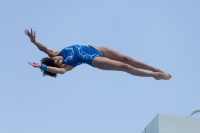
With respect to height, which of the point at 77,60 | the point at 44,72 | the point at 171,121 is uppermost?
the point at 77,60

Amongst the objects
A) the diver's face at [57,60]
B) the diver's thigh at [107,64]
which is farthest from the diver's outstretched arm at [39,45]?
the diver's thigh at [107,64]

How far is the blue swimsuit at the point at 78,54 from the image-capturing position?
6094 millimetres

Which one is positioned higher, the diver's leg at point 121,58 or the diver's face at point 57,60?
the diver's leg at point 121,58

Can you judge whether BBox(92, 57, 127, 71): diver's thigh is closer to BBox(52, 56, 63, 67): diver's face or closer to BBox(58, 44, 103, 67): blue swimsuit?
BBox(58, 44, 103, 67): blue swimsuit

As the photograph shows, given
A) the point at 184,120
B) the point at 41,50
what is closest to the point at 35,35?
the point at 41,50

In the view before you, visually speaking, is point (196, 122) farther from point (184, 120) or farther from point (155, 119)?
point (155, 119)

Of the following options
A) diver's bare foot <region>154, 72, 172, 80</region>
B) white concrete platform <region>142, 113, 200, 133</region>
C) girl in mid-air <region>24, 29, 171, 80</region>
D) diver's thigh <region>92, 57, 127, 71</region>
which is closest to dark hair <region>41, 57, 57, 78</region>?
girl in mid-air <region>24, 29, 171, 80</region>

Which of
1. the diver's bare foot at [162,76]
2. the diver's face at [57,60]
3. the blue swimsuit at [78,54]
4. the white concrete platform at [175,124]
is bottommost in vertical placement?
the white concrete platform at [175,124]

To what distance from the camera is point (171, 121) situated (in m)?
5.34

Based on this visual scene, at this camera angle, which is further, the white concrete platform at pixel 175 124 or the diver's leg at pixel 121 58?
the diver's leg at pixel 121 58

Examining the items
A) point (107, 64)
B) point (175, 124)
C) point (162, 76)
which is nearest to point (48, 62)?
point (107, 64)

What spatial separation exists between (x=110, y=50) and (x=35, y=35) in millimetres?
1463

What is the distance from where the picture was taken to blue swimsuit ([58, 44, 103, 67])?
6.09 metres

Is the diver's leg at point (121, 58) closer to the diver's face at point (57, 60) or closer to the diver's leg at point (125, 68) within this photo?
the diver's leg at point (125, 68)
